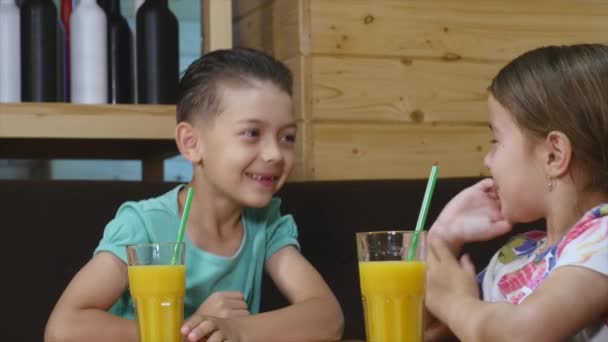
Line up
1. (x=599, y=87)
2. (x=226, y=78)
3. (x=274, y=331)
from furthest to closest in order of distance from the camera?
(x=226, y=78) < (x=274, y=331) < (x=599, y=87)

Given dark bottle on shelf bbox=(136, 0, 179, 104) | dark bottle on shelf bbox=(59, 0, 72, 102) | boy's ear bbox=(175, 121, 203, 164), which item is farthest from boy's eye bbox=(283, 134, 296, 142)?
dark bottle on shelf bbox=(59, 0, 72, 102)

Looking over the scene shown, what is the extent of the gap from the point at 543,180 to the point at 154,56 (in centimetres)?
129

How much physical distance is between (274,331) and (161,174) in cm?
140

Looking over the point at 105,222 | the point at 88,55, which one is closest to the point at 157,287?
the point at 105,222

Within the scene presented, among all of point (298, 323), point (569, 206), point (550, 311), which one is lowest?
point (298, 323)

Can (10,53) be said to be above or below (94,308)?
above

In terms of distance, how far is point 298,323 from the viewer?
1715mm

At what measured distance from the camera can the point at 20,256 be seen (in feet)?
6.70

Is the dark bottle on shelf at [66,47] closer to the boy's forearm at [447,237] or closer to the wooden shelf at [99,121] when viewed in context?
the wooden shelf at [99,121]

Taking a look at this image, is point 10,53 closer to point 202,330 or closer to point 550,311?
point 202,330

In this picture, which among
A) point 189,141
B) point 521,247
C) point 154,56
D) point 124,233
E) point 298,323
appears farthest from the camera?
point 154,56

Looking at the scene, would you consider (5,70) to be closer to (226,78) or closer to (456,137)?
(226,78)

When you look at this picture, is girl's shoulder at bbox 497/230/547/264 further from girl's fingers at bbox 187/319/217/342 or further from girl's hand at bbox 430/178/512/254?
girl's fingers at bbox 187/319/217/342

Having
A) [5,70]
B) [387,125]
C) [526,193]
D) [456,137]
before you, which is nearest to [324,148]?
[387,125]
